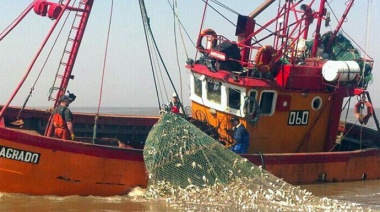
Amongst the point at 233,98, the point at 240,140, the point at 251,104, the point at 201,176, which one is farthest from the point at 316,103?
the point at 201,176

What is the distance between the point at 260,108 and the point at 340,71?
76.5 inches

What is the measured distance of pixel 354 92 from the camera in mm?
15508

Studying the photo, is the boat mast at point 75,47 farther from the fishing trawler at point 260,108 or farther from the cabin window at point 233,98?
the cabin window at point 233,98

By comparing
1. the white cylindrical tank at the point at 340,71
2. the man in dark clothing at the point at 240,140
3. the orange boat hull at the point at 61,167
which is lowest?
the orange boat hull at the point at 61,167

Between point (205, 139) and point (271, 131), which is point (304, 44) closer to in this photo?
point (271, 131)

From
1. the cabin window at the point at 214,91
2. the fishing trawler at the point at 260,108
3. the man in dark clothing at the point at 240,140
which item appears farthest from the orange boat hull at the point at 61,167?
the cabin window at the point at 214,91

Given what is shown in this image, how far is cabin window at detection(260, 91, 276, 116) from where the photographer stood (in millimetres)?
14383

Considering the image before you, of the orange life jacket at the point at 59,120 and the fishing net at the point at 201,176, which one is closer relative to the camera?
the fishing net at the point at 201,176

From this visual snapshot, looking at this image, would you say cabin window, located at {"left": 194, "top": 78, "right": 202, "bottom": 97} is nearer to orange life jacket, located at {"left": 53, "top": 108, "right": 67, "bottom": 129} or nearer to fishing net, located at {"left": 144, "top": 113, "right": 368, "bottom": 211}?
fishing net, located at {"left": 144, "top": 113, "right": 368, "bottom": 211}

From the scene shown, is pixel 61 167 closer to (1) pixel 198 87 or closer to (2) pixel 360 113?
(1) pixel 198 87

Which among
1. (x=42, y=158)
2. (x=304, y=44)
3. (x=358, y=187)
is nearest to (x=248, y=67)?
(x=304, y=44)

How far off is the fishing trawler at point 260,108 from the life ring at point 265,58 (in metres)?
0.02

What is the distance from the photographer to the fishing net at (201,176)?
1117cm

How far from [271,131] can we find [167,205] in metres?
4.10
